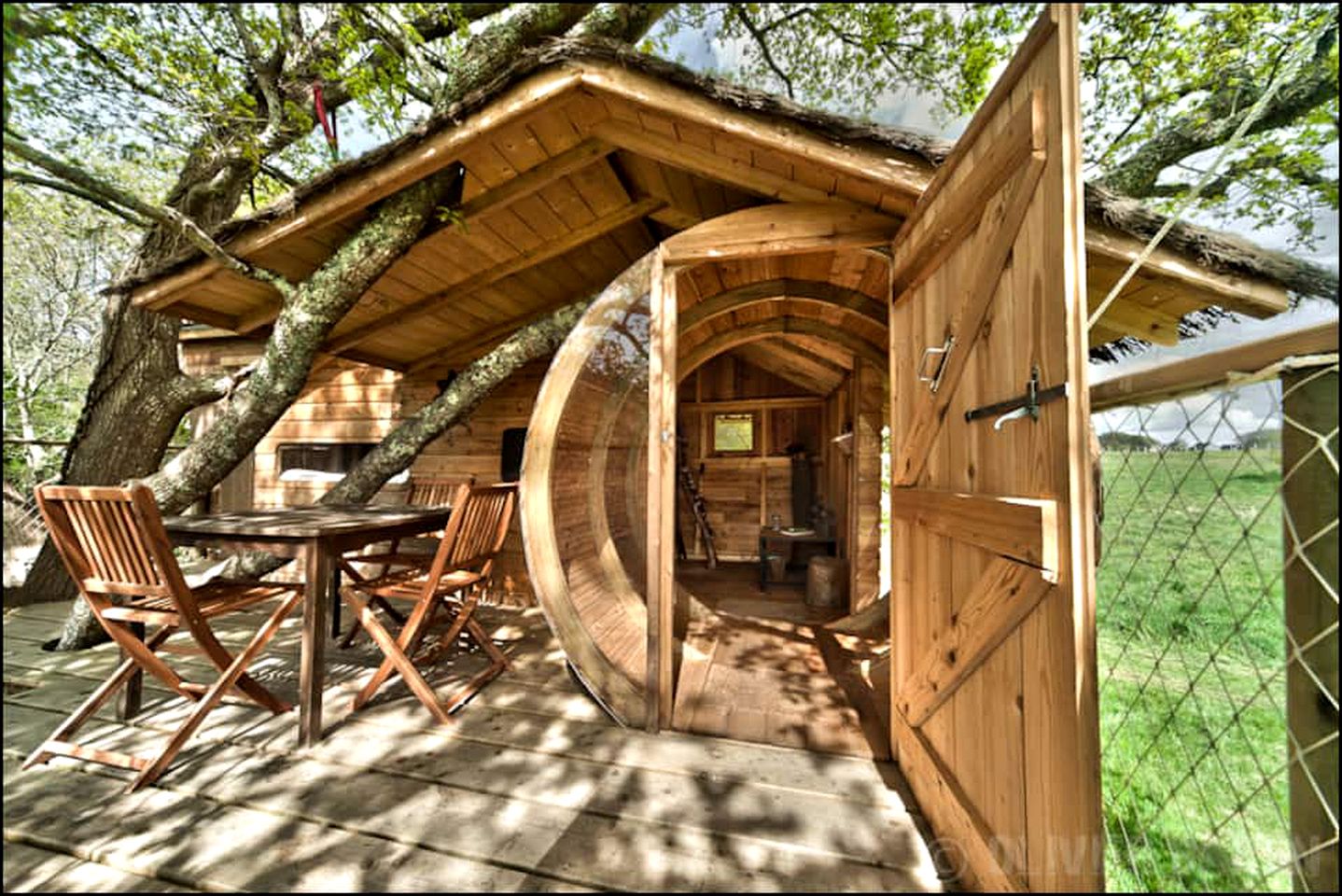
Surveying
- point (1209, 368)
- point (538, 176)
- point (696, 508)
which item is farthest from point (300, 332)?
point (696, 508)

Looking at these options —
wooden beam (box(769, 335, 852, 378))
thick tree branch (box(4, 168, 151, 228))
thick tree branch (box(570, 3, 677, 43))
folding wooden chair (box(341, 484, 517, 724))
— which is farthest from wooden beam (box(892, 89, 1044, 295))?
thick tree branch (box(4, 168, 151, 228))

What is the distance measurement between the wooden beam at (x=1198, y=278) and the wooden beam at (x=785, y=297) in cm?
142

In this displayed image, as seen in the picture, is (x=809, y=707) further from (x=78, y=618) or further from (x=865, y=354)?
(x=78, y=618)

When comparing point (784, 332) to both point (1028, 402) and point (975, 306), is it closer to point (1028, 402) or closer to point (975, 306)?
point (975, 306)

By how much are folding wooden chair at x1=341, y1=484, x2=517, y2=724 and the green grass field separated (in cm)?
255

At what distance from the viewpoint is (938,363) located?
1.71 m

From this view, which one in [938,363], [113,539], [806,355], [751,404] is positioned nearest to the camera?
[938,363]

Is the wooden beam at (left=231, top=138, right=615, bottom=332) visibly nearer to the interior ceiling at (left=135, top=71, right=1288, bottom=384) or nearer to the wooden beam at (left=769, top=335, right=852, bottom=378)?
the interior ceiling at (left=135, top=71, right=1288, bottom=384)

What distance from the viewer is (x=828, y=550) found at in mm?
5496

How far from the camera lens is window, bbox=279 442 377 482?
495cm

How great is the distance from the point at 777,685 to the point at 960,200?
7.99 ft

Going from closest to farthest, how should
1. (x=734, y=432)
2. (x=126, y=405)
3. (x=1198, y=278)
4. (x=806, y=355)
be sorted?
(x=1198, y=278) < (x=126, y=405) < (x=806, y=355) < (x=734, y=432)

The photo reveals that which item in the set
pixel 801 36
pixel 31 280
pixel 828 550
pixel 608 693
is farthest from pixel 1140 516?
pixel 31 280

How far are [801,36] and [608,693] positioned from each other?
7.33m
